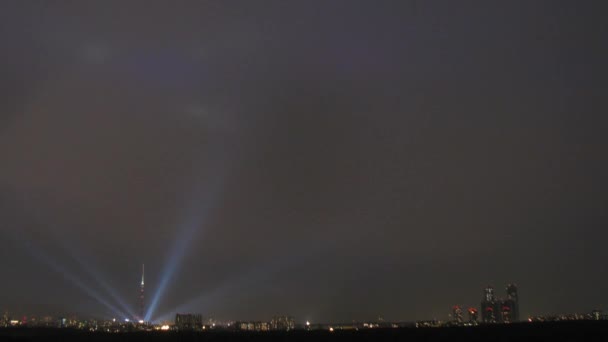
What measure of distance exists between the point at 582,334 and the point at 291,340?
1357cm

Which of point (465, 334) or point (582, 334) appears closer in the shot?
point (582, 334)

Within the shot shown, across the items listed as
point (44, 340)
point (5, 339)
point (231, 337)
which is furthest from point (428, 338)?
point (5, 339)

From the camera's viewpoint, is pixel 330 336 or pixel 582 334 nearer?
pixel 582 334

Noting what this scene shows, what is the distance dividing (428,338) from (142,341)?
1392 centimetres

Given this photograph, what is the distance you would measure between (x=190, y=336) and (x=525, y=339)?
651 inches

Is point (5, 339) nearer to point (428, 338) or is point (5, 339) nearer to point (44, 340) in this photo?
point (44, 340)

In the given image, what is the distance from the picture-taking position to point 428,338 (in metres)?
28.8

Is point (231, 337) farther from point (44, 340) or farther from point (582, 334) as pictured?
point (582, 334)

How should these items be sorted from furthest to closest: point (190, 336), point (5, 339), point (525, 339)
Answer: point (190, 336) < point (5, 339) < point (525, 339)

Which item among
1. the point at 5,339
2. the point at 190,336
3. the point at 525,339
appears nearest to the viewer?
the point at 525,339

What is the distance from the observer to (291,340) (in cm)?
2881

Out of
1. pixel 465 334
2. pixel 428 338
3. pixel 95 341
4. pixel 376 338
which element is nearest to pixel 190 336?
pixel 95 341

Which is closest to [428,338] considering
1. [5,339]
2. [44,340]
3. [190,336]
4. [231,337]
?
[231,337]

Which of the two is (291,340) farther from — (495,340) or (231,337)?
(495,340)
